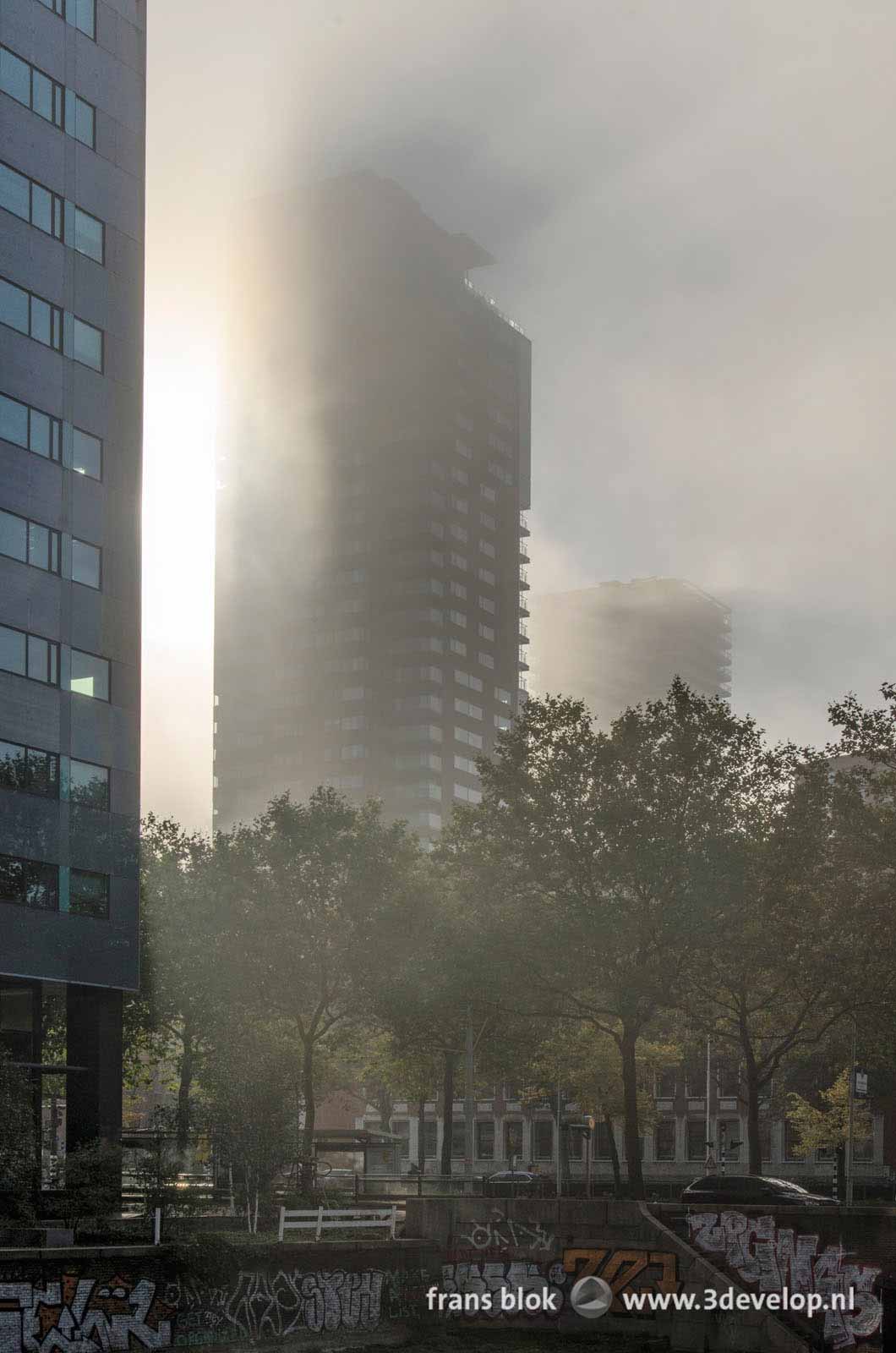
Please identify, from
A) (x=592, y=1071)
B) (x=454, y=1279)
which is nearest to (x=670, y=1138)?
(x=592, y=1071)

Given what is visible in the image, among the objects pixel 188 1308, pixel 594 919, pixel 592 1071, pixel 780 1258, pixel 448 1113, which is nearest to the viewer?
pixel 188 1308

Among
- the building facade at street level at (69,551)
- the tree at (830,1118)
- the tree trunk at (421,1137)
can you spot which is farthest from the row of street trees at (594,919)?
the tree trunk at (421,1137)

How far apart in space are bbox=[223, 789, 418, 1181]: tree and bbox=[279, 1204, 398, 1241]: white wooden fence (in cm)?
2446

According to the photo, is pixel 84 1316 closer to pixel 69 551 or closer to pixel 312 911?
pixel 69 551

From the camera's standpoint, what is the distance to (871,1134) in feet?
375

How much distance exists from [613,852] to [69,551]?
25.6m

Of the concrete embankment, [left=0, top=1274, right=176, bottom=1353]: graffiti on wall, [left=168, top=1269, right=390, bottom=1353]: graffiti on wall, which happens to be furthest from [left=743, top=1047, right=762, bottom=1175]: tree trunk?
[left=0, top=1274, right=176, bottom=1353]: graffiti on wall

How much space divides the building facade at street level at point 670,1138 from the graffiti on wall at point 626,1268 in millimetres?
49317

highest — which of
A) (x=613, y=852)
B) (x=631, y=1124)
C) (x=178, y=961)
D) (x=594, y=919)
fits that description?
(x=613, y=852)

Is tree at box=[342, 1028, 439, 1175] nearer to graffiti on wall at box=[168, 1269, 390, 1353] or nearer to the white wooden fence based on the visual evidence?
the white wooden fence

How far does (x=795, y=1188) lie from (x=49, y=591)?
40.0m

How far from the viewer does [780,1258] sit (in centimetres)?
5338

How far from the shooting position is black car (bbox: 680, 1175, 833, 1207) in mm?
68625

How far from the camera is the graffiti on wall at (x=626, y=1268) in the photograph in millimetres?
52688
